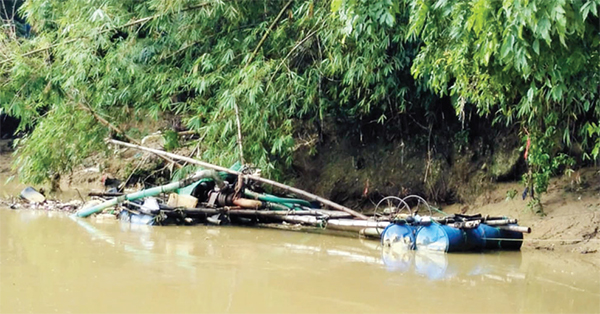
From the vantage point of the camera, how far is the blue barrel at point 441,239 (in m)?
5.91

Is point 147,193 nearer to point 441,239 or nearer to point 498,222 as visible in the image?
point 441,239

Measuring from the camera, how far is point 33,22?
10.7 metres

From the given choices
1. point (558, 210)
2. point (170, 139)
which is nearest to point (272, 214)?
point (170, 139)

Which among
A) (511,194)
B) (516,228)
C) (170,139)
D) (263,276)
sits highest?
(170,139)

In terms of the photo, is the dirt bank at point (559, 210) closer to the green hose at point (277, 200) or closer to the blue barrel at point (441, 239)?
the blue barrel at point (441, 239)

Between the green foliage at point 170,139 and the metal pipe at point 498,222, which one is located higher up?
the green foliage at point 170,139

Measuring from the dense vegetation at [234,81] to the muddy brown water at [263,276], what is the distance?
5.14ft

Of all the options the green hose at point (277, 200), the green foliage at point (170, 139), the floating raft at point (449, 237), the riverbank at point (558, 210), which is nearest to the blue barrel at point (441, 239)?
the floating raft at point (449, 237)

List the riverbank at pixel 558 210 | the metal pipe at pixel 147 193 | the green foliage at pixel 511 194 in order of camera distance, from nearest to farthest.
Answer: the riverbank at pixel 558 210 < the green foliage at pixel 511 194 < the metal pipe at pixel 147 193

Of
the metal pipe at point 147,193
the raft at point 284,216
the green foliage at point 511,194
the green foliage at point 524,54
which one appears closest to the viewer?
the green foliage at point 524,54

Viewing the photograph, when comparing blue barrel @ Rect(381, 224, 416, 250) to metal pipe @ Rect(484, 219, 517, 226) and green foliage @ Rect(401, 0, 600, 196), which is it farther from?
green foliage @ Rect(401, 0, 600, 196)

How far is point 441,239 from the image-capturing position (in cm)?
594

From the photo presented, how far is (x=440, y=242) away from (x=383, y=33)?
7.98ft

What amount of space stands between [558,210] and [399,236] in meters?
2.11
